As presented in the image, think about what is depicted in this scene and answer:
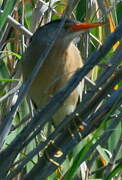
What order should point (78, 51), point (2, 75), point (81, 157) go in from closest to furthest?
1. point (81, 157)
2. point (2, 75)
3. point (78, 51)

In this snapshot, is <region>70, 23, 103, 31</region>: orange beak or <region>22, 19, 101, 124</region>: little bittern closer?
<region>70, 23, 103, 31</region>: orange beak

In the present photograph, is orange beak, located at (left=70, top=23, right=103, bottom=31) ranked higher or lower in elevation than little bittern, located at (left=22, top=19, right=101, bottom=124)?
higher

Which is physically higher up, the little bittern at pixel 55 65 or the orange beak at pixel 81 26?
the orange beak at pixel 81 26

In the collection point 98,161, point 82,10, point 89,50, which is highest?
point 82,10

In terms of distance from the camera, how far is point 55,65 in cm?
199

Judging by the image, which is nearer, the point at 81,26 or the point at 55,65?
the point at 81,26

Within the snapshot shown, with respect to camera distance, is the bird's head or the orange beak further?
the bird's head

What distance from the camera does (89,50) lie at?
2074 millimetres

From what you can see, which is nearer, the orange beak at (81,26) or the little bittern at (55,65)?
the orange beak at (81,26)

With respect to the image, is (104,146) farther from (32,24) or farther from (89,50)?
(32,24)

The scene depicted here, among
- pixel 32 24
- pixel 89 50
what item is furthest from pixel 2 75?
pixel 89 50

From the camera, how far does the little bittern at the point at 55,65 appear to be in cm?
192

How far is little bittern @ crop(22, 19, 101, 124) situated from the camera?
1.92 metres

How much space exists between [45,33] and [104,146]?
0.49 m
